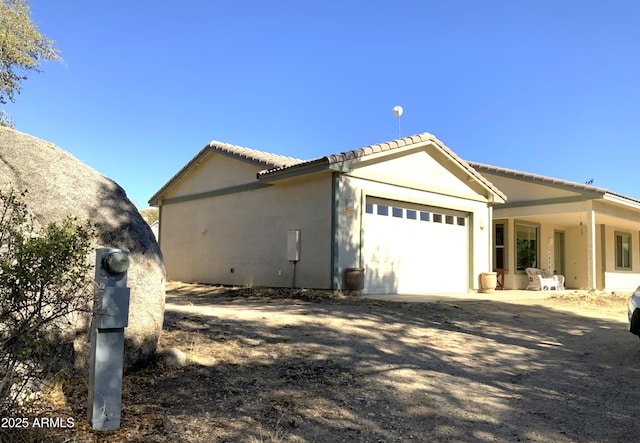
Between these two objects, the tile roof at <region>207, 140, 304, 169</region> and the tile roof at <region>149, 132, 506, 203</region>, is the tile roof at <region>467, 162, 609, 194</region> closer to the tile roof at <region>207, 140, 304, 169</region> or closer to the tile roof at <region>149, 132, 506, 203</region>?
the tile roof at <region>149, 132, 506, 203</region>

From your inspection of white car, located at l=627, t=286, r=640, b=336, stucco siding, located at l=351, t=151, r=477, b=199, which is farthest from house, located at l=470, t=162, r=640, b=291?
white car, located at l=627, t=286, r=640, b=336

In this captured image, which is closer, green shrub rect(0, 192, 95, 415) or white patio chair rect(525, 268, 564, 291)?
green shrub rect(0, 192, 95, 415)

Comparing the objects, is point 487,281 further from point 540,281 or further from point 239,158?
point 239,158

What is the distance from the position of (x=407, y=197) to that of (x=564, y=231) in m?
11.5

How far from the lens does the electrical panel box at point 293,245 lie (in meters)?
12.8

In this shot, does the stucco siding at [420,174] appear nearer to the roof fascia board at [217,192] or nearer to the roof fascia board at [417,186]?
the roof fascia board at [417,186]

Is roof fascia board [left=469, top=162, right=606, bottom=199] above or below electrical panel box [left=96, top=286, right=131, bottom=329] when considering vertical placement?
above

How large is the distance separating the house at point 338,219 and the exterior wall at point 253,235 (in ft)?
0.10

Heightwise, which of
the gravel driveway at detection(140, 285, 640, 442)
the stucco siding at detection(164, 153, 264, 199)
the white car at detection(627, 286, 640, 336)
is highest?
the stucco siding at detection(164, 153, 264, 199)

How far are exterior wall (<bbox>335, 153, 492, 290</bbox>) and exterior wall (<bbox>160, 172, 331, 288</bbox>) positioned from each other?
41cm

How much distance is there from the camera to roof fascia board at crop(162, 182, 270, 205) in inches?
581

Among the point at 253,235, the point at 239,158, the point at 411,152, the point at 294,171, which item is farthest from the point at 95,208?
the point at 239,158

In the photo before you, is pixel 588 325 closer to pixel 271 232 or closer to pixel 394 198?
pixel 394 198

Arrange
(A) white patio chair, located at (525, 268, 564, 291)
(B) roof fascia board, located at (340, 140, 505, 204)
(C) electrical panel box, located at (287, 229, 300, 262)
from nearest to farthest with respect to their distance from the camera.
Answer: (B) roof fascia board, located at (340, 140, 505, 204) < (C) electrical panel box, located at (287, 229, 300, 262) < (A) white patio chair, located at (525, 268, 564, 291)
